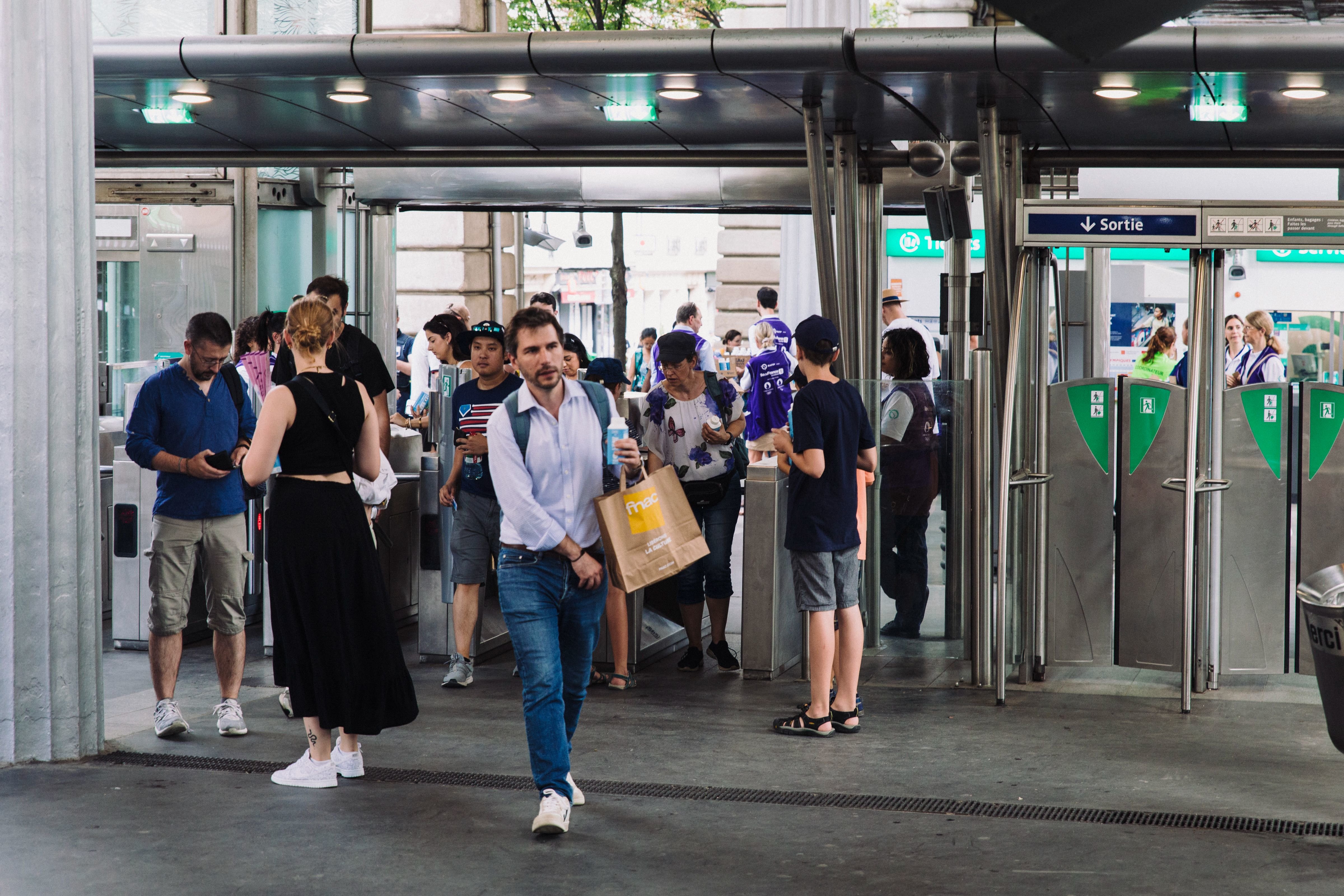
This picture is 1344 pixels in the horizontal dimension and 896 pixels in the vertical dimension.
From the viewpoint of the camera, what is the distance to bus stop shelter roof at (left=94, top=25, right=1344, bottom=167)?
6707mm

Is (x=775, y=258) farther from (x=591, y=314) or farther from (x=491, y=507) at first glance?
(x=591, y=314)

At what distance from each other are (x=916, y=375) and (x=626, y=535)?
351 centimetres

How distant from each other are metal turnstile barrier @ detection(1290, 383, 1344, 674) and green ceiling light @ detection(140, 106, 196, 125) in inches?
261

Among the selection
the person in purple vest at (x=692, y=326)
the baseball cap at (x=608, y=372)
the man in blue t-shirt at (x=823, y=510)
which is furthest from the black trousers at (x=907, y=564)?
the person in purple vest at (x=692, y=326)

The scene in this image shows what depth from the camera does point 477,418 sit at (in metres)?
7.41

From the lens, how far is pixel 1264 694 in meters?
7.49

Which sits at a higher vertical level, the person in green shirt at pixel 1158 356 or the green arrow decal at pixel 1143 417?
the person in green shirt at pixel 1158 356

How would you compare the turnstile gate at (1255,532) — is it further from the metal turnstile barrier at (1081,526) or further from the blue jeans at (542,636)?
the blue jeans at (542,636)

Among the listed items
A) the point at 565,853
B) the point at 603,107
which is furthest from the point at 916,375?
the point at 565,853

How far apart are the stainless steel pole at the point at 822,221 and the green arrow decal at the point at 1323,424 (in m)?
2.53

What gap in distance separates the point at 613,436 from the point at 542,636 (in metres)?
0.76

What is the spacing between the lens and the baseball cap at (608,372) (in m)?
7.81

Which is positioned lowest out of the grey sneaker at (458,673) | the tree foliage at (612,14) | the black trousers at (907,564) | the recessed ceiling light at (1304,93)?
the grey sneaker at (458,673)

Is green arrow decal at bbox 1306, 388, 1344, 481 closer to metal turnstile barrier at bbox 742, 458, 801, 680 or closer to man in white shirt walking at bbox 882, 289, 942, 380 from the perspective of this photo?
metal turnstile barrier at bbox 742, 458, 801, 680
